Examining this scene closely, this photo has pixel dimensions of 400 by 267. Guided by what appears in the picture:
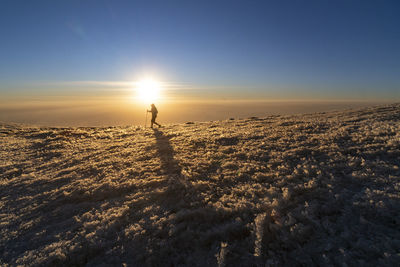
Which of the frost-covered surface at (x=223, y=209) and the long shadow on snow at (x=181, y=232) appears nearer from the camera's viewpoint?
the frost-covered surface at (x=223, y=209)

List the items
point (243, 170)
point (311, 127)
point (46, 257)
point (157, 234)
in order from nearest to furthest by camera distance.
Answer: point (46, 257), point (157, 234), point (243, 170), point (311, 127)

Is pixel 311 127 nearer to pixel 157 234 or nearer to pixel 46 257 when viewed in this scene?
pixel 157 234

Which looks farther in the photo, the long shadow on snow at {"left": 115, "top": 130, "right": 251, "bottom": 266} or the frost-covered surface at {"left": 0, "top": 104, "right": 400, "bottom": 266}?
the long shadow on snow at {"left": 115, "top": 130, "right": 251, "bottom": 266}

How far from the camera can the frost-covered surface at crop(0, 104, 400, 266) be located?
358 cm

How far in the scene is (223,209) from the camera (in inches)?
190

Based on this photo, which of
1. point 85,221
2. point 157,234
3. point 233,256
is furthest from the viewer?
point 85,221

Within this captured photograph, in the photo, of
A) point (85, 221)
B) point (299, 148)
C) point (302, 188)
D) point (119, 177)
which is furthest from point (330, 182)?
point (119, 177)

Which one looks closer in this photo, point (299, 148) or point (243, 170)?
point (243, 170)

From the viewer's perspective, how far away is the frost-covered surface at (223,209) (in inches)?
141

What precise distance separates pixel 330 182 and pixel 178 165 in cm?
578

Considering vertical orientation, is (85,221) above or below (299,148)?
below

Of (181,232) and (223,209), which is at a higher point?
(223,209)

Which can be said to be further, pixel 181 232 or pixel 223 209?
pixel 223 209

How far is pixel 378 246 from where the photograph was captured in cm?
324
